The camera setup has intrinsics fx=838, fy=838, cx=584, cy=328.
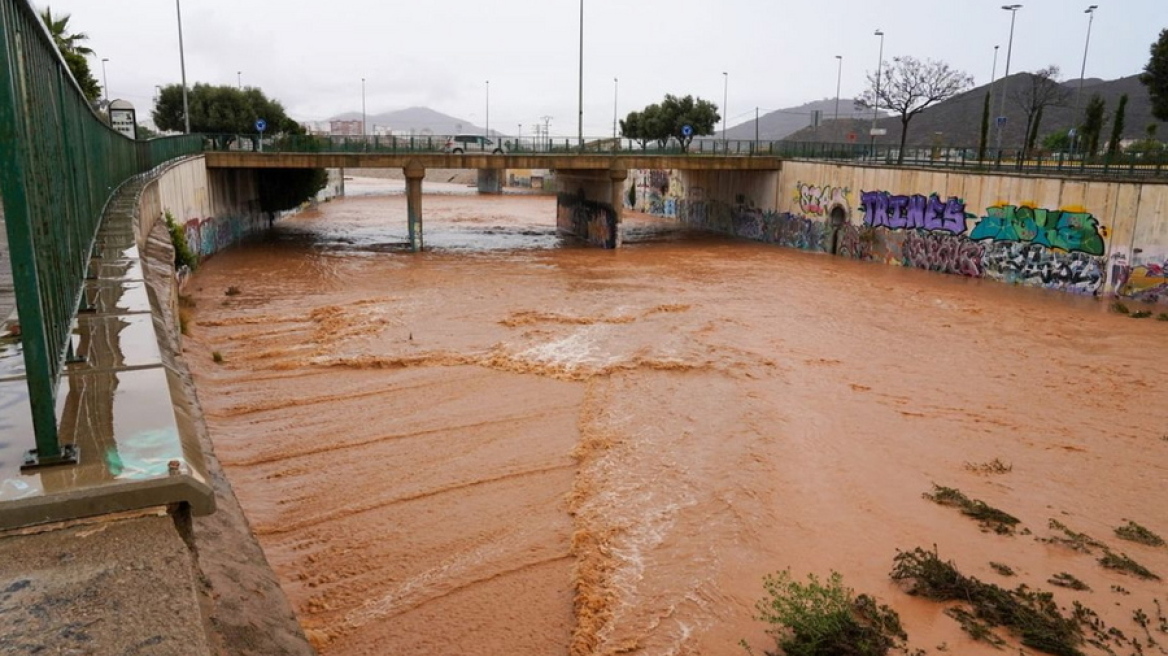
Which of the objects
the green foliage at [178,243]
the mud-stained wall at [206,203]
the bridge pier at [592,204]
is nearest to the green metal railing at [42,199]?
the mud-stained wall at [206,203]

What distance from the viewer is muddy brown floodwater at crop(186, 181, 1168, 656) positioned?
32.2 feet

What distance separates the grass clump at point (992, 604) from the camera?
8922mm

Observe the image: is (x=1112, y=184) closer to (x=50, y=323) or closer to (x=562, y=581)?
(x=562, y=581)

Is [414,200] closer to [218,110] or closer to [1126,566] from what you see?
[218,110]

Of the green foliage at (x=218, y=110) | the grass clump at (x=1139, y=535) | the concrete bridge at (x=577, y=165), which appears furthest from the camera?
the green foliage at (x=218, y=110)

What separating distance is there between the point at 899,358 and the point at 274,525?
16.1 metres

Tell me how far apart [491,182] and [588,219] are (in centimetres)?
4767

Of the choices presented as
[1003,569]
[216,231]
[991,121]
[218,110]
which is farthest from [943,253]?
[991,121]

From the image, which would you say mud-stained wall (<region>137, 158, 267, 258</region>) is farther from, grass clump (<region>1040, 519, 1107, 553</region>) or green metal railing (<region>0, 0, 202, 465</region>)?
grass clump (<region>1040, 519, 1107, 553</region>)

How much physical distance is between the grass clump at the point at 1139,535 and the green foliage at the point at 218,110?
5776cm

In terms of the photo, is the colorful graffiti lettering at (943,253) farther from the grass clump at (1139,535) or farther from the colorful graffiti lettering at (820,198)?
the grass clump at (1139,535)

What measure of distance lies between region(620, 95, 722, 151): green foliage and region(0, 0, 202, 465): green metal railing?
63.9m

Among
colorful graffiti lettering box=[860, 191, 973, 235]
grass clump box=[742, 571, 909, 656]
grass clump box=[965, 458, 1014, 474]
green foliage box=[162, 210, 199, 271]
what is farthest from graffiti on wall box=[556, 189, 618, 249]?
grass clump box=[742, 571, 909, 656]

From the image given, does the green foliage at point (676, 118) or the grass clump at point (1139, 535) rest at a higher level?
the green foliage at point (676, 118)
